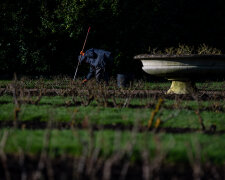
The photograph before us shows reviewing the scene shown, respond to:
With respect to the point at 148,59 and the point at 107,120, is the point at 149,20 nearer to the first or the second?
the point at 148,59

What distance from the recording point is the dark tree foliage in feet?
59.2

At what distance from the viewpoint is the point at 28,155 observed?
3711mm

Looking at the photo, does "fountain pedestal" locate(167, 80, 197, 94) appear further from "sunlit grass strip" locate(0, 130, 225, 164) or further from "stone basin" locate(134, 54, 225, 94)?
"sunlit grass strip" locate(0, 130, 225, 164)

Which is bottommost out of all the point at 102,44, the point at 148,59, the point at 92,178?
the point at 92,178

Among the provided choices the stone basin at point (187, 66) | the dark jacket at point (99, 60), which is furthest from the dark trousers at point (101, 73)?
the stone basin at point (187, 66)

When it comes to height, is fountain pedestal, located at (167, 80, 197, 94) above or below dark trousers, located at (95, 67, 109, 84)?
below

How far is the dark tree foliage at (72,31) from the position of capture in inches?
710

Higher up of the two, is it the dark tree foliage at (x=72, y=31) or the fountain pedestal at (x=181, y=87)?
the dark tree foliage at (x=72, y=31)

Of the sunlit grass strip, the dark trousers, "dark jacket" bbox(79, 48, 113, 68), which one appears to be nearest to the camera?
the sunlit grass strip

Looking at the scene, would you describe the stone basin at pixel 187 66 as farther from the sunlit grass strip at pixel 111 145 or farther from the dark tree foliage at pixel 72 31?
the dark tree foliage at pixel 72 31

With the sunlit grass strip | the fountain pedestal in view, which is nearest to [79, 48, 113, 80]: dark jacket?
the fountain pedestal

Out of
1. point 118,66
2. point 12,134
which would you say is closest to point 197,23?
point 118,66

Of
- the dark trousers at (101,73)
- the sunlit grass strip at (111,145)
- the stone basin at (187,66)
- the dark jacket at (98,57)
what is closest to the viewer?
the sunlit grass strip at (111,145)

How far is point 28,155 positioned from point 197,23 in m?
20.4
